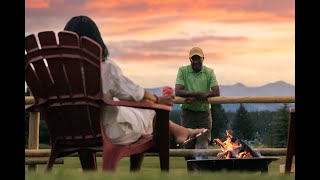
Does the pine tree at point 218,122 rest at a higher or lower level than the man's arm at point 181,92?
lower

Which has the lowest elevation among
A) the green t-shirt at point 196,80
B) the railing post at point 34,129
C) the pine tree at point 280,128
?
the pine tree at point 280,128

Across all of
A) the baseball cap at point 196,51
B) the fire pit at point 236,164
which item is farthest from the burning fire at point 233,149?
the baseball cap at point 196,51

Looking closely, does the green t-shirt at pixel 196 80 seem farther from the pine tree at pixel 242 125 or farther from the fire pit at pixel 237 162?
the pine tree at pixel 242 125

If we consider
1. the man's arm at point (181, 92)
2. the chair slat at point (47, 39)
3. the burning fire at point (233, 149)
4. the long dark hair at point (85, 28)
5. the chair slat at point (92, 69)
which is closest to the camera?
the chair slat at point (92, 69)

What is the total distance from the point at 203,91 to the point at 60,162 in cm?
182

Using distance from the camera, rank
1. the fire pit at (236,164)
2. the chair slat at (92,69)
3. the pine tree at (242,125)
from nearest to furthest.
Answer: the chair slat at (92,69), the fire pit at (236,164), the pine tree at (242,125)

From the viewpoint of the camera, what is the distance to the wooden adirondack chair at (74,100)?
5910 mm

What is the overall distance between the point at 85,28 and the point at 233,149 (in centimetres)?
193

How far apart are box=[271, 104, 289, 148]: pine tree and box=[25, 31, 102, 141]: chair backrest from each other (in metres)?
6.16

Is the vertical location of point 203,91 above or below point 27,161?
above
